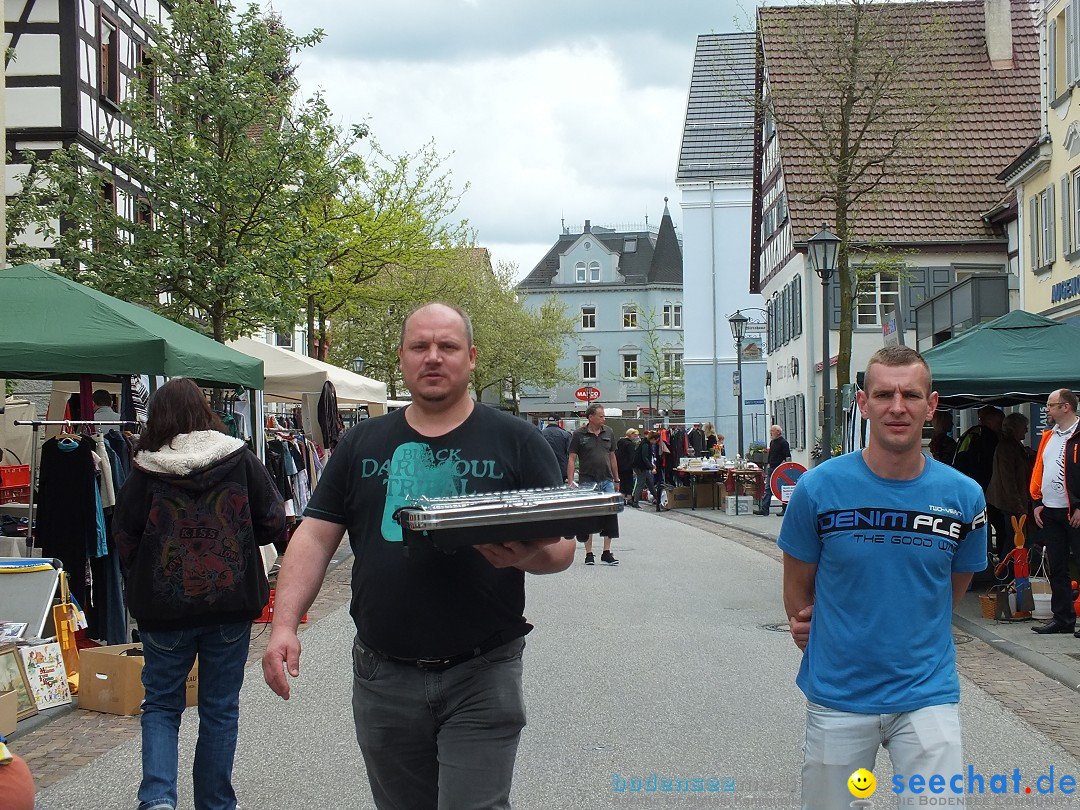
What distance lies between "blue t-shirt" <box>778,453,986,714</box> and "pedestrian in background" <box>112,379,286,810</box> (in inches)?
102

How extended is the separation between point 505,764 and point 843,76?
18.5 metres

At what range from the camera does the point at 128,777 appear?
6.04m

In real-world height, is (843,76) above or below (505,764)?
above

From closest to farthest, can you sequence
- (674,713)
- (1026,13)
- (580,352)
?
(674,713), (1026,13), (580,352)

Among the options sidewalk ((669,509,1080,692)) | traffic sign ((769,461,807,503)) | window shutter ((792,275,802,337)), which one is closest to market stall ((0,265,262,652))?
sidewalk ((669,509,1080,692))

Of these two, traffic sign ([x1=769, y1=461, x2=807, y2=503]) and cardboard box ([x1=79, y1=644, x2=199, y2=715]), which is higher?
traffic sign ([x1=769, y1=461, x2=807, y2=503])

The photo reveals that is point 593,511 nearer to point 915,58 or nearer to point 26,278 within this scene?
point 26,278

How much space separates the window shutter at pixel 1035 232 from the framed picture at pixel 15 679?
19217 millimetres

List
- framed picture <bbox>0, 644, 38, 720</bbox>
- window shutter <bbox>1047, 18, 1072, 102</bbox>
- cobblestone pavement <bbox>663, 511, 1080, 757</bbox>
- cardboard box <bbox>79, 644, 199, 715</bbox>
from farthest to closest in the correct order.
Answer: window shutter <bbox>1047, 18, 1072, 102</bbox>
cardboard box <bbox>79, 644, 199, 715</bbox>
framed picture <bbox>0, 644, 38, 720</bbox>
cobblestone pavement <bbox>663, 511, 1080, 757</bbox>

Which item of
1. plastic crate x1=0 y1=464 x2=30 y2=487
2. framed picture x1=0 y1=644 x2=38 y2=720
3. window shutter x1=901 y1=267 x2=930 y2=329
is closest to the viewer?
framed picture x1=0 y1=644 x2=38 y2=720

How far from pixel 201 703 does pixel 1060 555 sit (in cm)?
741

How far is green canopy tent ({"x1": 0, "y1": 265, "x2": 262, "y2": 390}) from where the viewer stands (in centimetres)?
838

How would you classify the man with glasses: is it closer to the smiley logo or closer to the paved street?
the paved street

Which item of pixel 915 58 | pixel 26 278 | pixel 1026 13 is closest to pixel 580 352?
pixel 1026 13
